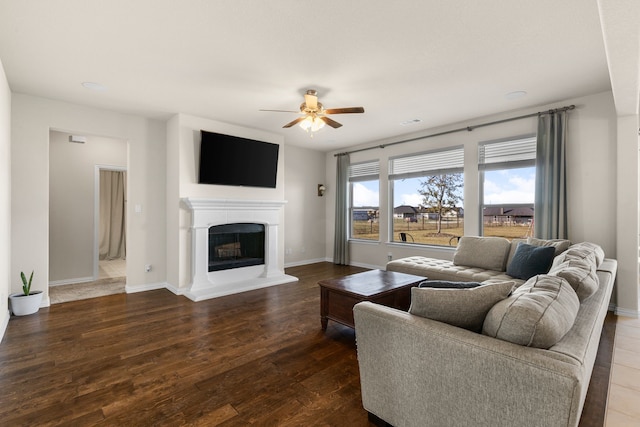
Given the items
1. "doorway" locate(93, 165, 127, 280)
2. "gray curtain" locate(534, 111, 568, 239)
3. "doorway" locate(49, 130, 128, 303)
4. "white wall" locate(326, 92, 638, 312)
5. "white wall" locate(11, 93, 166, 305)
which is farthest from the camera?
"doorway" locate(93, 165, 127, 280)

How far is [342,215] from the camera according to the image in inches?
270

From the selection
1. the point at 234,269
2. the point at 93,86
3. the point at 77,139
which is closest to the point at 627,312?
the point at 234,269

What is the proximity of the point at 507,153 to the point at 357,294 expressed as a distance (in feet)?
11.0

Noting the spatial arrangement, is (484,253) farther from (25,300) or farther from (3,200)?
(25,300)

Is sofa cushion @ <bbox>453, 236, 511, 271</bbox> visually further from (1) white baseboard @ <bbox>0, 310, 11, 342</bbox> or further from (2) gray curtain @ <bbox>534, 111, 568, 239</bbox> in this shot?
(1) white baseboard @ <bbox>0, 310, 11, 342</bbox>

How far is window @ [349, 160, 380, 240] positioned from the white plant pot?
5.25m

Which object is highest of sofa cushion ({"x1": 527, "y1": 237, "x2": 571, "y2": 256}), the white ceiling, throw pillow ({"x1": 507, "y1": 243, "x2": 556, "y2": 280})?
the white ceiling

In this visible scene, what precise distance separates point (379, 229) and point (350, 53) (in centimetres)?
403

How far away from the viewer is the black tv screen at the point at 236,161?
479cm

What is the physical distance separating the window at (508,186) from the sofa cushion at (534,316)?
3.46 metres

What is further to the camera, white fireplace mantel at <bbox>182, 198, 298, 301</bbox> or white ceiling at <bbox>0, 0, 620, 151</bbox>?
white fireplace mantel at <bbox>182, 198, 298, 301</bbox>

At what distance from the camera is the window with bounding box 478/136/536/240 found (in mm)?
4445

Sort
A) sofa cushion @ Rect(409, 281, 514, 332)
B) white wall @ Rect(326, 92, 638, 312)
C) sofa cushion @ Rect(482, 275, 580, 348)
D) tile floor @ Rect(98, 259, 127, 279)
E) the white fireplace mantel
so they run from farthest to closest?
1. tile floor @ Rect(98, 259, 127, 279)
2. the white fireplace mantel
3. white wall @ Rect(326, 92, 638, 312)
4. sofa cushion @ Rect(409, 281, 514, 332)
5. sofa cushion @ Rect(482, 275, 580, 348)

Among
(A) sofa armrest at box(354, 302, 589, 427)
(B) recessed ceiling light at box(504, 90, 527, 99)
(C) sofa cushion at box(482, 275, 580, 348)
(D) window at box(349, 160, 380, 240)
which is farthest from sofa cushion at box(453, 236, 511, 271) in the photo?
(A) sofa armrest at box(354, 302, 589, 427)
